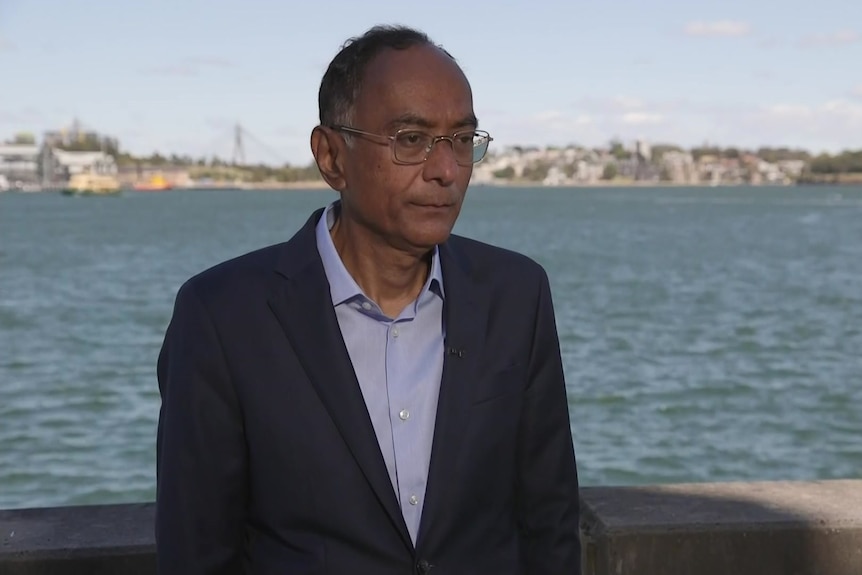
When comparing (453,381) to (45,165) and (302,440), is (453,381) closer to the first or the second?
(302,440)

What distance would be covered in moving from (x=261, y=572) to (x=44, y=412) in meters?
16.0

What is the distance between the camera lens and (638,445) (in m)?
14.5

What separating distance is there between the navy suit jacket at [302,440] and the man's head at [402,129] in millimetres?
145

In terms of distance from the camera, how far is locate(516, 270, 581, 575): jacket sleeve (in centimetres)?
240

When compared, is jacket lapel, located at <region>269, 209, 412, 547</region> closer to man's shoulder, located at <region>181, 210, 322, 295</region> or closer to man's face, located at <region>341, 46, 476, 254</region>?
man's shoulder, located at <region>181, 210, 322, 295</region>

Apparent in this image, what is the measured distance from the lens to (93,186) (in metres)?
164

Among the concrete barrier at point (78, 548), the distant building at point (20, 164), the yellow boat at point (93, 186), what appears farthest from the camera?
the distant building at point (20, 164)

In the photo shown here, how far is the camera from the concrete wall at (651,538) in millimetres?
3027

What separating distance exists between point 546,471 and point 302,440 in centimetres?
54

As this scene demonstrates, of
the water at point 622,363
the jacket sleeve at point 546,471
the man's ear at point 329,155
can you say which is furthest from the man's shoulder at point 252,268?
the water at point 622,363

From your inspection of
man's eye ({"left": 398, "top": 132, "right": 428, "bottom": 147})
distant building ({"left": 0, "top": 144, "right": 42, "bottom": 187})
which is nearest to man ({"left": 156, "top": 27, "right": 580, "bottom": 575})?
man's eye ({"left": 398, "top": 132, "right": 428, "bottom": 147})

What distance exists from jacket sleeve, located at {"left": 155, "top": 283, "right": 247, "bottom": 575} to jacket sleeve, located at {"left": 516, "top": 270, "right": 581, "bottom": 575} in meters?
0.58

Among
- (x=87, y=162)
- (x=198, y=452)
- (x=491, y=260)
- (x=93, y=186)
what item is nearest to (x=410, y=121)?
(x=491, y=260)

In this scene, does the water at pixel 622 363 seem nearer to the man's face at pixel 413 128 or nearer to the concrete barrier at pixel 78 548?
the concrete barrier at pixel 78 548
